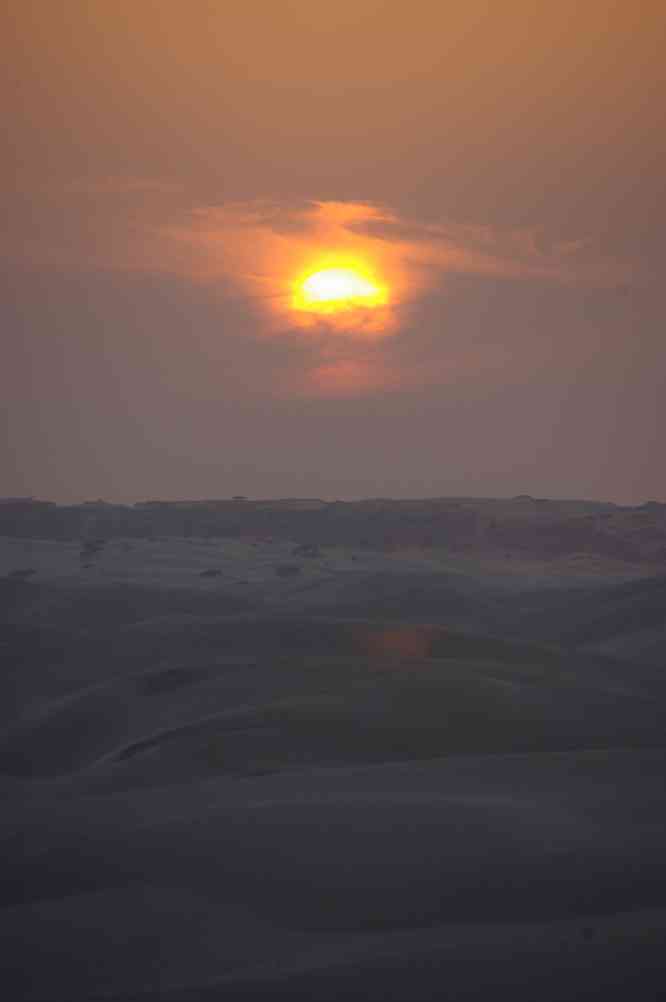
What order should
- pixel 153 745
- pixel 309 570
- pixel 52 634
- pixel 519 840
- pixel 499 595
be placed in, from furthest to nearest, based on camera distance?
pixel 309 570
pixel 499 595
pixel 52 634
pixel 153 745
pixel 519 840

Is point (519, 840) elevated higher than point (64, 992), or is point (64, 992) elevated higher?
point (519, 840)

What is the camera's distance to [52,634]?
54.4 ft

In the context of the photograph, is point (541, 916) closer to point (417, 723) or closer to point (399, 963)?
point (399, 963)

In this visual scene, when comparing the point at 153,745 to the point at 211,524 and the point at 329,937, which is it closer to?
the point at 329,937

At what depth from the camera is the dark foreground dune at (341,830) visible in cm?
451

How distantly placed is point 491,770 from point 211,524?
146ft

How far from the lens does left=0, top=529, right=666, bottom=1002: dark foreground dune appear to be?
178 inches

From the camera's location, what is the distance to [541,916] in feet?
16.3

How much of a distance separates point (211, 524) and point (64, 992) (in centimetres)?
4747

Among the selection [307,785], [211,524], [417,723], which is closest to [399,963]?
[307,785]

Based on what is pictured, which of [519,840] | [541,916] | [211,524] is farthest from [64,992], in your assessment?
[211,524]

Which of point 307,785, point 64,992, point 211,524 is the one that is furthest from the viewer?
point 211,524

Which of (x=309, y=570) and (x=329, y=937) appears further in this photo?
(x=309, y=570)

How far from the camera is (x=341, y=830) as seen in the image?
588 cm
